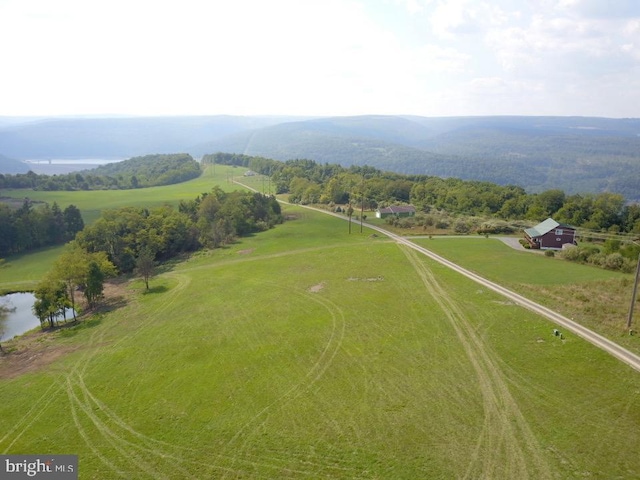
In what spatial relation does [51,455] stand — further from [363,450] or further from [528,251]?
[528,251]

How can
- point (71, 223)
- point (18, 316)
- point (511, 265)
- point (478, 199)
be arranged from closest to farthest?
point (18, 316)
point (511, 265)
point (71, 223)
point (478, 199)

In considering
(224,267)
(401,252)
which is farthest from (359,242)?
(224,267)

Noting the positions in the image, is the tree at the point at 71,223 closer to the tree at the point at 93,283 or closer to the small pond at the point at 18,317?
the small pond at the point at 18,317

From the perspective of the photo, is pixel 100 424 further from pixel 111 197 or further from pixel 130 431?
pixel 111 197

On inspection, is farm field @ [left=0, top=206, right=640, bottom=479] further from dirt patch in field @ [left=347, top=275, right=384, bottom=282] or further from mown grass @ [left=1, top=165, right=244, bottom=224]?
mown grass @ [left=1, top=165, right=244, bottom=224]

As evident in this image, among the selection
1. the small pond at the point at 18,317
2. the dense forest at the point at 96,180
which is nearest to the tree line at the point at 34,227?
the small pond at the point at 18,317

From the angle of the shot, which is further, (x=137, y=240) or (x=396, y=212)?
(x=396, y=212)

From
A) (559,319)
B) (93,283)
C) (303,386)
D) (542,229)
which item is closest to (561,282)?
(559,319)
